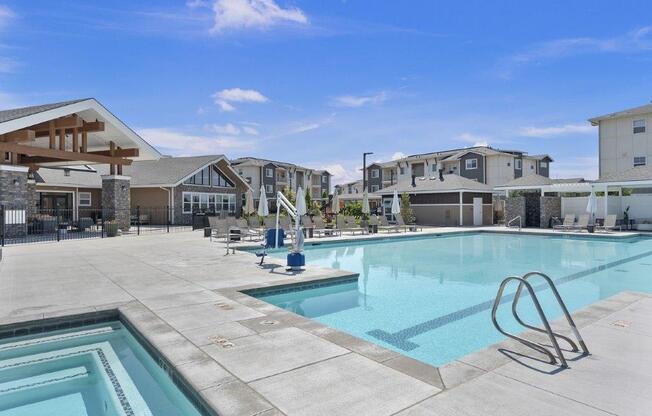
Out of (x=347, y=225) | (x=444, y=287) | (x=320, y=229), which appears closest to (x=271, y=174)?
(x=347, y=225)

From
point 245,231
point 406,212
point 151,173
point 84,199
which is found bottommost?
point 245,231

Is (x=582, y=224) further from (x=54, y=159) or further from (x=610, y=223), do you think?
(x=54, y=159)

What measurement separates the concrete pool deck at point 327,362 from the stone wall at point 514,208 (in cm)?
2131

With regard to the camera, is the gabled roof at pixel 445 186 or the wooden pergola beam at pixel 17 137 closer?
the wooden pergola beam at pixel 17 137

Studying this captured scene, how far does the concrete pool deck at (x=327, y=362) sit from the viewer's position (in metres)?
3.20

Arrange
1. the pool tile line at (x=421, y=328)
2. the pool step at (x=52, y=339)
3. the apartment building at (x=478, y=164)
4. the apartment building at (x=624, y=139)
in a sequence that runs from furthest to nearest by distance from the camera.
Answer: the apartment building at (x=478, y=164), the apartment building at (x=624, y=139), the pool tile line at (x=421, y=328), the pool step at (x=52, y=339)

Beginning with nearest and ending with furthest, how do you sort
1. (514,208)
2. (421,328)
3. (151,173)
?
(421,328) → (514,208) → (151,173)

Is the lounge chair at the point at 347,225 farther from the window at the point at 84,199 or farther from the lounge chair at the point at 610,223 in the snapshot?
the window at the point at 84,199

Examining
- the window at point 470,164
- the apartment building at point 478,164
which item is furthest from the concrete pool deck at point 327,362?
the window at point 470,164

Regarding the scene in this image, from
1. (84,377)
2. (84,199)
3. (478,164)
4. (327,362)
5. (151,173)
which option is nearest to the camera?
(327,362)

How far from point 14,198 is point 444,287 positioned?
1793 cm

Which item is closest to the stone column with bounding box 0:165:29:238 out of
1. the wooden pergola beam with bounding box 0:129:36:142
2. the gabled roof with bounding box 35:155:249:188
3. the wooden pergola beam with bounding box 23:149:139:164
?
the wooden pergola beam with bounding box 0:129:36:142

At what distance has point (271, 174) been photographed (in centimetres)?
5038

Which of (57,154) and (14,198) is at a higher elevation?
(57,154)
